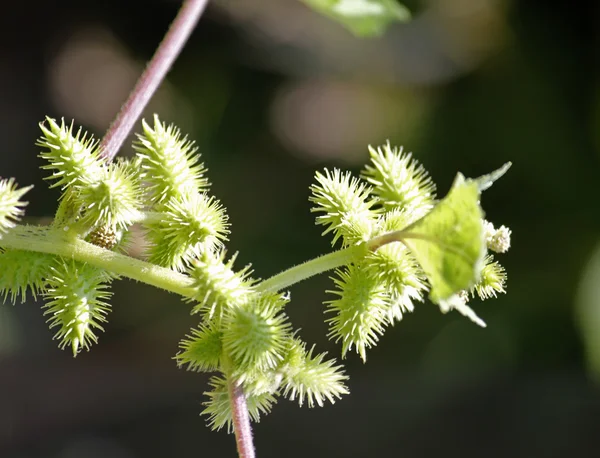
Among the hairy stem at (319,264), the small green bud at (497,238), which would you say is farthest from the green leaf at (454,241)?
the small green bud at (497,238)

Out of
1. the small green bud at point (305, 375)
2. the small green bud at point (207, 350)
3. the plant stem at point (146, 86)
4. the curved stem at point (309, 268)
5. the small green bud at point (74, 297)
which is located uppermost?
the plant stem at point (146, 86)

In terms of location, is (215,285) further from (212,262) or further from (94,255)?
(94,255)

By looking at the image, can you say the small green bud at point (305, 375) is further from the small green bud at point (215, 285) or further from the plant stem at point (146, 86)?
the plant stem at point (146, 86)

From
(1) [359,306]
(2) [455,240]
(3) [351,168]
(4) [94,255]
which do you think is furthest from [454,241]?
(3) [351,168]

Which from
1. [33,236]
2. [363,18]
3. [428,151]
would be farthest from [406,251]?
[428,151]

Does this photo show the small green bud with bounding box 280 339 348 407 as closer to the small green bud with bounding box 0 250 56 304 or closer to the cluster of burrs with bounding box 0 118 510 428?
the cluster of burrs with bounding box 0 118 510 428
